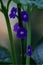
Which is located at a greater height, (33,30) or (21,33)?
(21,33)

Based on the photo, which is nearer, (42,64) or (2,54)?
(42,64)

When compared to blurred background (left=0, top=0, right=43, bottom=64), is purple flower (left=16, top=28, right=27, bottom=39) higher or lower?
higher

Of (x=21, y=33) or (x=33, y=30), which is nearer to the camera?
(x=21, y=33)

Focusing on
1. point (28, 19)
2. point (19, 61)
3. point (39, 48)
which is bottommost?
point (19, 61)

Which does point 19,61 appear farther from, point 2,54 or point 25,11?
point 25,11

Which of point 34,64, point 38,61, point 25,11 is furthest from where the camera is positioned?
point 34,64

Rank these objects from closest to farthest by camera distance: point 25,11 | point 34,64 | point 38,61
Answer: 1. point 25,11
2. point 38,61
3. point 34,64

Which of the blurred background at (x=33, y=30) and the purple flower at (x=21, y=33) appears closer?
the purple flower at (x=21, y=33)

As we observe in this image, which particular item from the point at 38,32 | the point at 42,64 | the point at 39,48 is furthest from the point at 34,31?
the point at 42,64

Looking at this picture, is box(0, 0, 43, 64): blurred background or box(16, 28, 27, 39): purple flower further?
box(0, 0, 43, 64): blurred background

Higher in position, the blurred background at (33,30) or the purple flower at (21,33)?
the purple flower at (21,33)

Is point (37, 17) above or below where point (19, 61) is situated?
above
